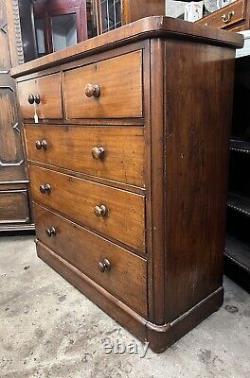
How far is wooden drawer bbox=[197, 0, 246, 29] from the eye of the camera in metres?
1.24

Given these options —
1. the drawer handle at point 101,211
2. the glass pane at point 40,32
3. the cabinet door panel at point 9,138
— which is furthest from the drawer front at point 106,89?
the glass pane at point 40,32

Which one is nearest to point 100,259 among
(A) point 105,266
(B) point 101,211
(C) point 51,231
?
(A) point 105,266

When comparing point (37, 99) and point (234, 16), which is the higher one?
point (234, 16)

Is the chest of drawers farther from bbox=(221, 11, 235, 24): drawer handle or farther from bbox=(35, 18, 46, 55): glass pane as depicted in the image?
bbox=(35, 18, 46, 55): glass pane

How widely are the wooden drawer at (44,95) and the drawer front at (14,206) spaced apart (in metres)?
0.66

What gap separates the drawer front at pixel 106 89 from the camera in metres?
0.90

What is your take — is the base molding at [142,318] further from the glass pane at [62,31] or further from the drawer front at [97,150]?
the glass pane at [62,31]

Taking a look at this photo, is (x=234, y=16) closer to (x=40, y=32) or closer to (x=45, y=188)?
(x=45, y=188)

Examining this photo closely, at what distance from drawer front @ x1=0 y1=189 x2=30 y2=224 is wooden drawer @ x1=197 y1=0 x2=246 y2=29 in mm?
1494

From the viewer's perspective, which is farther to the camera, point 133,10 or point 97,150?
point 133,10

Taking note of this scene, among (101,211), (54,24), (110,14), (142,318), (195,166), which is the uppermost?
(54,24)

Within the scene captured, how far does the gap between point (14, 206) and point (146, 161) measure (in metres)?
1.39

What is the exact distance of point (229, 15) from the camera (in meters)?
1.30

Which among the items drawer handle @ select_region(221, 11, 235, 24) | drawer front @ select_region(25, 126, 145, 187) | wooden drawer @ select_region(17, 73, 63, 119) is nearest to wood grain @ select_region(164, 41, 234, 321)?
drawer front @ select_region(25, 126, 145, 187)
